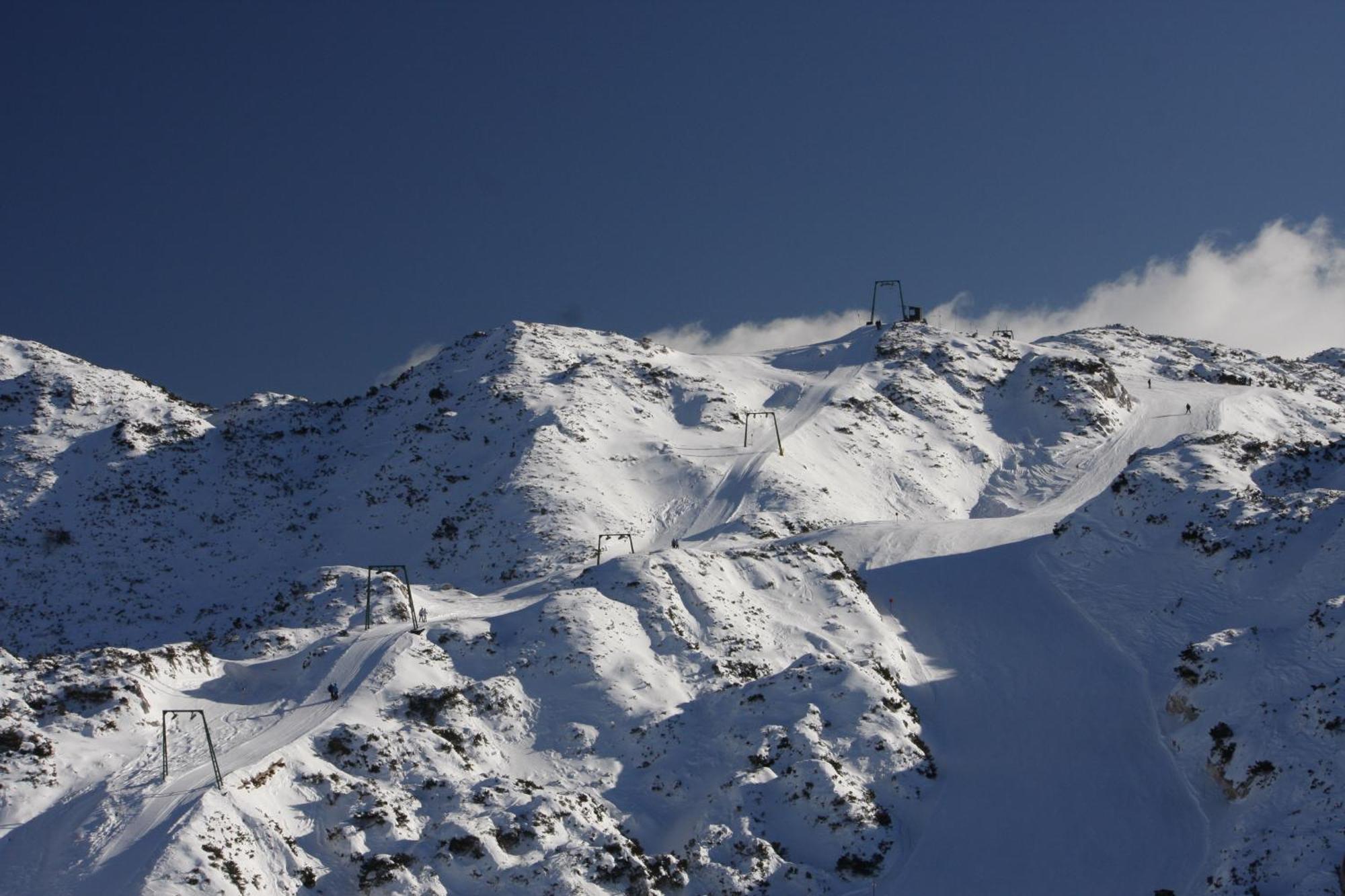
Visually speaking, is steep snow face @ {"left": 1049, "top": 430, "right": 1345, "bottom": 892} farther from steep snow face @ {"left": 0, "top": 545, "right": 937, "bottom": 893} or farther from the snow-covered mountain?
steep snow face @ {"left": 0, "top": 545, "right": 937, "bottom": 893}

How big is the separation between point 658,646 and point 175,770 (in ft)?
64.3

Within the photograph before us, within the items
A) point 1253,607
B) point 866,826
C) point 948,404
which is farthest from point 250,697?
point 948,404

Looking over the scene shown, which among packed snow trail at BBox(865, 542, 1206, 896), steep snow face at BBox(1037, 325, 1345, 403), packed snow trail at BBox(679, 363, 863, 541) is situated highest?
steep snow face at BBox(1037, 325, 1345, 403)

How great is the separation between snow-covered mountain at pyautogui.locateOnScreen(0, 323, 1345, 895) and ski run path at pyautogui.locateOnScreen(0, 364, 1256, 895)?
170mm

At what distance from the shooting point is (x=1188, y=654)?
42938 millimetres

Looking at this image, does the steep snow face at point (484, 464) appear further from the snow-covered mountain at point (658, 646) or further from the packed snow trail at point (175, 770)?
the packed snow trail at point (175, 770)

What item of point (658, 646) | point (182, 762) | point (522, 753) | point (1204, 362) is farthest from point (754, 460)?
point (1204, 362)

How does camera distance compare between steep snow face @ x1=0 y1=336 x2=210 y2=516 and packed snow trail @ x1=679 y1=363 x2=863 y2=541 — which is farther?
steep snow face @ x1=0 y1=336 x2=210 y2=516

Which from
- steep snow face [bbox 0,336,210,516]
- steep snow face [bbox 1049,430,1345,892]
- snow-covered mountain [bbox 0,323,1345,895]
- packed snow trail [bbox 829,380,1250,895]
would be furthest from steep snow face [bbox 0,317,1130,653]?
steep snow face [bbox 1049,430,1345,892]

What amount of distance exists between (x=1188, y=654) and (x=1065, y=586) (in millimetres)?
11404

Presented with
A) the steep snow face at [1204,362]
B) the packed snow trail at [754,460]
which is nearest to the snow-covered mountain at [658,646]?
the packed snow trail at [754,460]

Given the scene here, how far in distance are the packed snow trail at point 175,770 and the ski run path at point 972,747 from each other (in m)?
0.07

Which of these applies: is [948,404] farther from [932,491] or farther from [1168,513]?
[1168,513]

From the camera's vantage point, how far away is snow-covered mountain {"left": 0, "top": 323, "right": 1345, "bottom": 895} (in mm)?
34812
